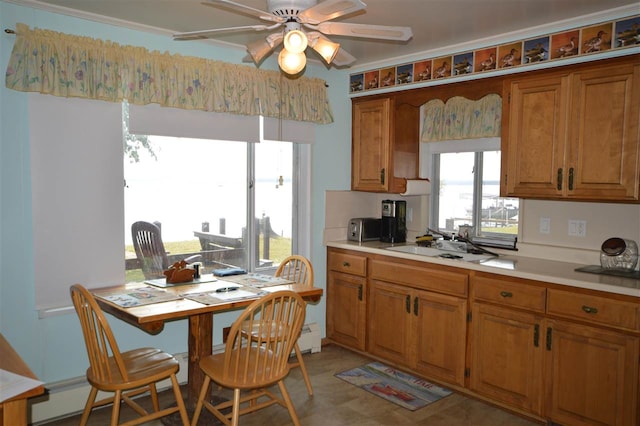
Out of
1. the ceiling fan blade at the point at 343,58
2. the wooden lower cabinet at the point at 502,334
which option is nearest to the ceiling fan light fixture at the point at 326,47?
the ceiling fan blade at the point at 343,58

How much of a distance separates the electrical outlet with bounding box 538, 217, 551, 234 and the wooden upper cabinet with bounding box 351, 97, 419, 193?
1099 millimetres

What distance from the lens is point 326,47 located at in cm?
227

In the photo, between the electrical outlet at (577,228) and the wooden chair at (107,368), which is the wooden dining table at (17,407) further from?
the electrical outlet at (577,228)

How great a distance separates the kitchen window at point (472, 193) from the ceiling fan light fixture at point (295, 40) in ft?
7.13

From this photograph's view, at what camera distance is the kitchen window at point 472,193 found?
12.1 feet

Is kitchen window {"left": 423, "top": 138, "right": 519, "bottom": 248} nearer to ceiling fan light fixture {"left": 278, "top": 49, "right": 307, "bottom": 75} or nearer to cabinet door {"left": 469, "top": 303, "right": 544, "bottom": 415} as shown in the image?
cabinet door {"left": 469, "top": 303, "right": 544, "bottom": 415}

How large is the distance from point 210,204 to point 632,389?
2.83 metres

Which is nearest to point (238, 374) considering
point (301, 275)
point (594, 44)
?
point (301, 275)

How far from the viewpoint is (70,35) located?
285cm

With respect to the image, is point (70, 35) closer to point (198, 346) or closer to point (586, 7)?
point (198, 346)

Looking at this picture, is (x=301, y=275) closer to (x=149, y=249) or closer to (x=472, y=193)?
(x=149, y=249)

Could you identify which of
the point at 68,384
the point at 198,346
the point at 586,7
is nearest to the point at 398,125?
the point at 586,7

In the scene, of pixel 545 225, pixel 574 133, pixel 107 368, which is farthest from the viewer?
pixel 545 225

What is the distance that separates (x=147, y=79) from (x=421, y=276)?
2.24 metres
